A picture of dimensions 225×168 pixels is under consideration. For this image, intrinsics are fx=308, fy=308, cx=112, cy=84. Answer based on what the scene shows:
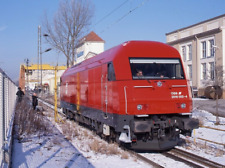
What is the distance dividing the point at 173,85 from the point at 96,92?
3.18 meters

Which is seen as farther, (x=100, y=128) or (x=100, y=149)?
(x=100, y=128)

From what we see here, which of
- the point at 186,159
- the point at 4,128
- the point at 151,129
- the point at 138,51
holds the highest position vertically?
the point at 138,51

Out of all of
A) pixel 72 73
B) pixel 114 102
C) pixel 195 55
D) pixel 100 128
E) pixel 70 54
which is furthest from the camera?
pixel 195 55

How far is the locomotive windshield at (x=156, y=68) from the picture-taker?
958 centimetres

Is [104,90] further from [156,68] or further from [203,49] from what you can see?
[203,49]

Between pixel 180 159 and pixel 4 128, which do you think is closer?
pixel 4 128

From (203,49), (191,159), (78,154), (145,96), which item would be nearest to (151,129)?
(145,96)

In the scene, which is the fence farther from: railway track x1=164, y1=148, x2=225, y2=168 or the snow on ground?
railway track x1=164, y1=148, x2=225, y2=168

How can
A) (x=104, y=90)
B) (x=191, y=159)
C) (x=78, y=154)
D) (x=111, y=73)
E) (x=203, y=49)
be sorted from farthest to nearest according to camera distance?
(x=203, y=49)
(x=104, y=90)
(x=111, y=73)
(x=78, y=154)
(x=191, y=159)

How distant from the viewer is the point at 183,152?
9.48 metres

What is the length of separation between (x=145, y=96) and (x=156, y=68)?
1140 mm

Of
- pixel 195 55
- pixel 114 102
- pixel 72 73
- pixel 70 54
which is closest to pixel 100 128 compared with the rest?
pixel 114 102

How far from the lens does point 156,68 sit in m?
9.84

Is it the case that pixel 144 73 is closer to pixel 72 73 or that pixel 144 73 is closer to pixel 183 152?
pixel 183 152
